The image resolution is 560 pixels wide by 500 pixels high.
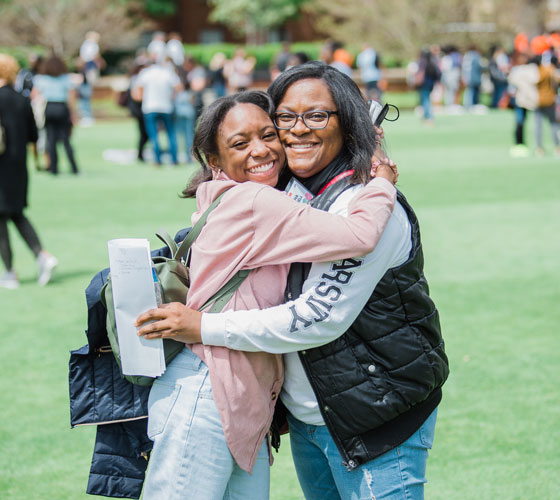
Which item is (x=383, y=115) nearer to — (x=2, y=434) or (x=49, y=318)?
(x=2, y=434)

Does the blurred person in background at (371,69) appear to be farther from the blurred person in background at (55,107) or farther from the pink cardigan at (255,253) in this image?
the pink cardigan at (255,253)

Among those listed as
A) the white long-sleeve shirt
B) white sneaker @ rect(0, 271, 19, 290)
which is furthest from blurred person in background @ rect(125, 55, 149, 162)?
the white long-sleeve shirt

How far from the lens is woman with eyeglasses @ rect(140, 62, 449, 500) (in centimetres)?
245

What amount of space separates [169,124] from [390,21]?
24.7 meters

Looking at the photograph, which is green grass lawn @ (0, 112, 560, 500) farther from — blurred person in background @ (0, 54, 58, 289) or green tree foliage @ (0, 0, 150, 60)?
green tree foliage @ (0, 0, 150, 60)

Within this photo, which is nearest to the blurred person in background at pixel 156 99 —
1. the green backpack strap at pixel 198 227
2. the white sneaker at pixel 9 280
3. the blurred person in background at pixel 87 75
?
the white sneaker at pixel 9 280

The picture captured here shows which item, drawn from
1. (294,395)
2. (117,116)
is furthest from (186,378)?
(117,116)

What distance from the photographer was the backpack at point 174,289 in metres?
2.53

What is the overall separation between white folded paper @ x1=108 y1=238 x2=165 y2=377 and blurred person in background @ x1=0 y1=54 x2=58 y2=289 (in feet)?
19.3

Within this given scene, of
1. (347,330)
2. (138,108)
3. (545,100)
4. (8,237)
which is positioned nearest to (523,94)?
(545,100)

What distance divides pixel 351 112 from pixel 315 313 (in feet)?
2.17

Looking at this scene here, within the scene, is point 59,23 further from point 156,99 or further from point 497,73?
point 156,99

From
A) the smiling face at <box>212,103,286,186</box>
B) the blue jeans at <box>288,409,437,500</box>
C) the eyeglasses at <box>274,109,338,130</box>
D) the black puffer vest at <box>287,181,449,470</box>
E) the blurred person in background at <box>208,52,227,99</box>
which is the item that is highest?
the eyeglasses at <box>274,109,338,130</box>

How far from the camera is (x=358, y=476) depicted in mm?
2572
